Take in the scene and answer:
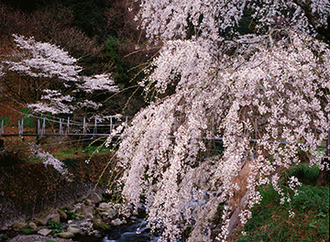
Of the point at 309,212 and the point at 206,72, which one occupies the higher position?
the point at 206,72

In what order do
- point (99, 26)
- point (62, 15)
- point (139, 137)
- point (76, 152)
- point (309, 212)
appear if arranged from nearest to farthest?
point (139, 137)
point (309, 212)
point (76, 152)
point (62, 15)
point (99, 26)

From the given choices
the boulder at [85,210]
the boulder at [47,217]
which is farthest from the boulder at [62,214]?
the boulder at [85,210]

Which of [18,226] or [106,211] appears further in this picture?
[106,211]

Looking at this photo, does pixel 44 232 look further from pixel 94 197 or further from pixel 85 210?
pixel 94 197

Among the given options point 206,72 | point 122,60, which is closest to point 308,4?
point 206,72

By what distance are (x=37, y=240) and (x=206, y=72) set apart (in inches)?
209

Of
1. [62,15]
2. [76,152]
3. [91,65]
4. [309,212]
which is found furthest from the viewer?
[62,15]

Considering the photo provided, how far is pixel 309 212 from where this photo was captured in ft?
10.7

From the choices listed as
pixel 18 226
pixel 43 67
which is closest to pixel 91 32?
pixel 43 67

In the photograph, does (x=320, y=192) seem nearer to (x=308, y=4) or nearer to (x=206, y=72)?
(x=206, y=72)

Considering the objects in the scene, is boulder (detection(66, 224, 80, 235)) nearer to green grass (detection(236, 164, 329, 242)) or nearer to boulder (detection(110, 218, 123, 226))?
boulder (detection(110, 218, 123, 226))

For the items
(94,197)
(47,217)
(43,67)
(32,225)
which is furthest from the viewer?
(94,197)

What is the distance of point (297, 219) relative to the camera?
3287 mm

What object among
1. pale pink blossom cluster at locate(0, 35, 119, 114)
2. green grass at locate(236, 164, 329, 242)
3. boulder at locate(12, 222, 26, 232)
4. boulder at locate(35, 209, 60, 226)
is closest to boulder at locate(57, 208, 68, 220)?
boulder at locate(35, 209, 60, 226)
